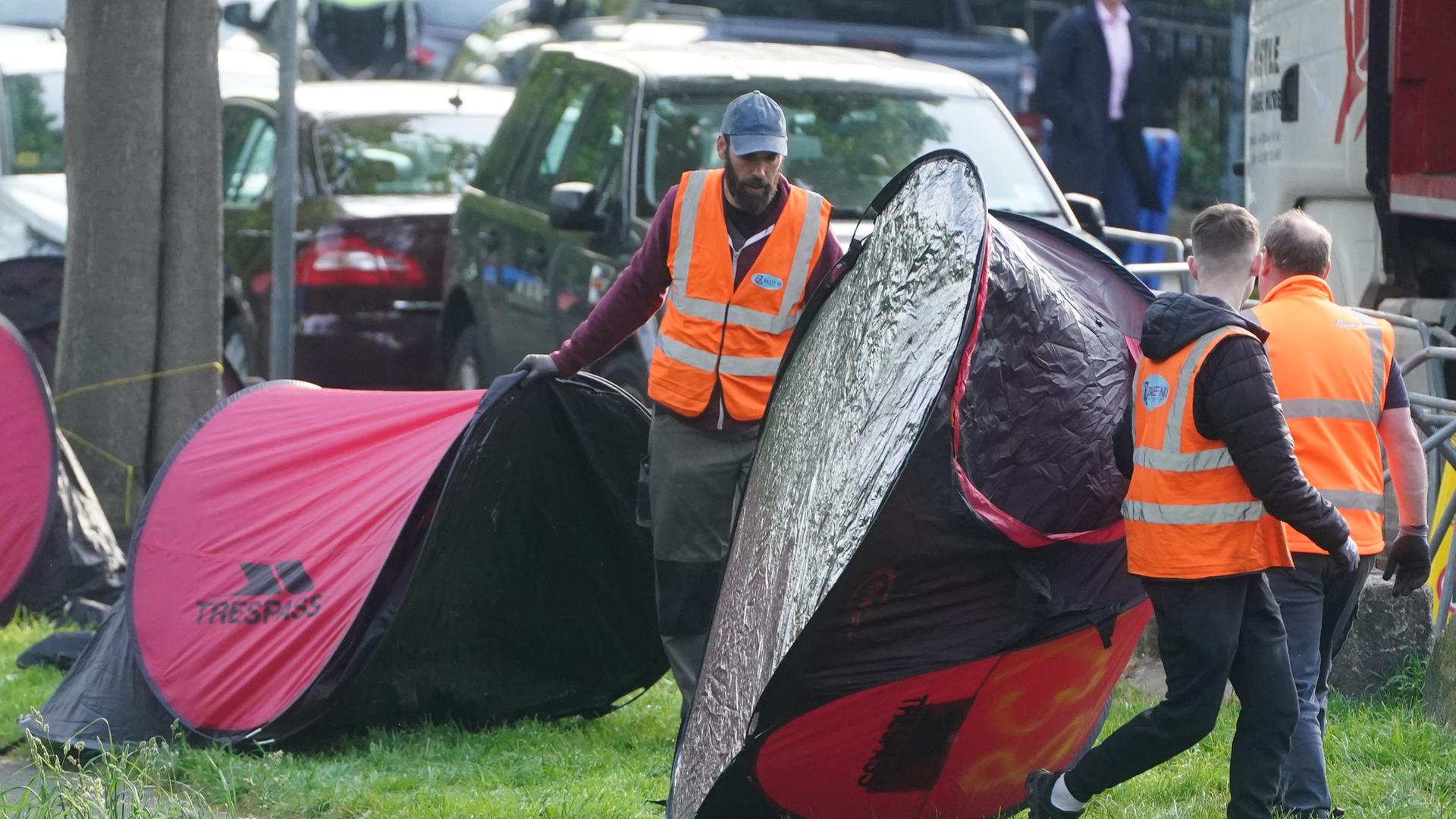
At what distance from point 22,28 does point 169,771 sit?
1061cm

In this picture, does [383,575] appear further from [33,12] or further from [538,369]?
[33,12]

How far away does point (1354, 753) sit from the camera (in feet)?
16.2

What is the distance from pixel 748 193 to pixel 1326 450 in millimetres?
1617

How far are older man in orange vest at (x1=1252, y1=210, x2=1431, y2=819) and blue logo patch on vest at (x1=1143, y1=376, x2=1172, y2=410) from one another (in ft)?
1.59

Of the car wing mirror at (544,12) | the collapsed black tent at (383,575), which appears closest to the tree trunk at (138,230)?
the collapsed black tent at (383,575)

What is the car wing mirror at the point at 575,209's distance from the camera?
7.60 m

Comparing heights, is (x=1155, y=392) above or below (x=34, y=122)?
below

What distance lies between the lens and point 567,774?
16.9ft

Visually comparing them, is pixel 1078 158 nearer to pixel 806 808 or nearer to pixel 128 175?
pixel 128 175

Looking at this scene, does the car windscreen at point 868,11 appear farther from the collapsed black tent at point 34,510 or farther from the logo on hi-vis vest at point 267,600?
the logo on hi-vis vest at point 267,600

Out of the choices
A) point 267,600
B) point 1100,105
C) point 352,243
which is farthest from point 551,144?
point 267,600

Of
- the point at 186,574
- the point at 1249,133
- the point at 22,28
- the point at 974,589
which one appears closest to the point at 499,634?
the point at 186,574

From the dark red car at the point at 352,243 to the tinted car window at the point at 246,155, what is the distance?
11mm

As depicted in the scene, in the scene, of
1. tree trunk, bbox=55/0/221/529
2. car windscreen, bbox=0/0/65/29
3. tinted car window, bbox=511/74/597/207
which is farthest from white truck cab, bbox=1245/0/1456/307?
car windscreen, bbox=0/0/65/29
